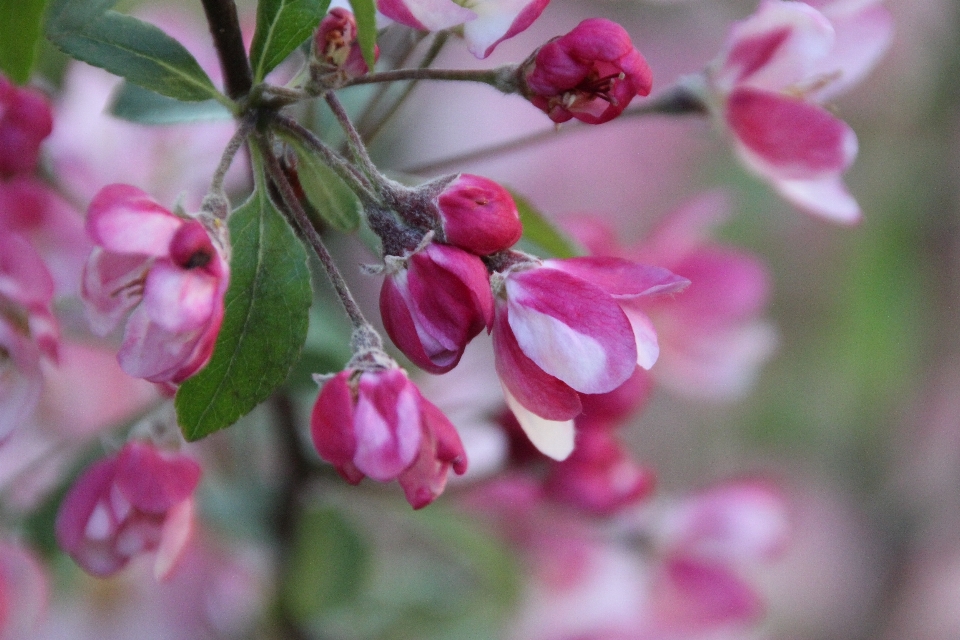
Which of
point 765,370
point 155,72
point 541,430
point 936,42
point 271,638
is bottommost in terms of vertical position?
point 765,370

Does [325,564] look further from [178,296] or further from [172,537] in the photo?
[178,296]

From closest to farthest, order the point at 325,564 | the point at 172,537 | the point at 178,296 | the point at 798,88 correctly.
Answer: the point at 178,296, the point at 172,537, the point at 798,88, the point at 325,564

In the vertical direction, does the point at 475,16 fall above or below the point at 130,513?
above

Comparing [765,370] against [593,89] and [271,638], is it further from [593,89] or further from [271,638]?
[593,89]

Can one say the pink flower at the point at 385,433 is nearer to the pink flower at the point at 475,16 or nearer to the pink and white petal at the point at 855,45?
the pink flower at the point at 475,16

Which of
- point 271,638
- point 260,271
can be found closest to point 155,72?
point 260,271

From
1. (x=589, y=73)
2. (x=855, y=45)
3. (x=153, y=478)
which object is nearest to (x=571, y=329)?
(x=589, y=73)

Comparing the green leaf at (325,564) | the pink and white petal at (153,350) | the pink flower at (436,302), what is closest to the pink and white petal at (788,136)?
the pink flower at (436,302)
